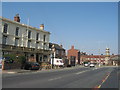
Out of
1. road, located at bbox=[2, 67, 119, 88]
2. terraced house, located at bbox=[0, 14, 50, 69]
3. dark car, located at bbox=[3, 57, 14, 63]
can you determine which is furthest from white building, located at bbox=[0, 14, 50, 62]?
road, located at bbox=[2, 67, 119, 88]

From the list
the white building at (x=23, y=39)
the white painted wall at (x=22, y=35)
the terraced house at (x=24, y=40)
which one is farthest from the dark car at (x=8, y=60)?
the white painted wall at (x=22, y=35)

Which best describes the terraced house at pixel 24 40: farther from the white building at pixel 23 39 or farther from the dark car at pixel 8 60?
the dark car at pixel 8 60

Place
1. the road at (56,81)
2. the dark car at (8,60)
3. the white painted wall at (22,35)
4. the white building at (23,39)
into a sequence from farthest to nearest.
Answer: the white painted wall at (22,35), the white building at (23,39), the dark car at (8,60), the road at (56,81)

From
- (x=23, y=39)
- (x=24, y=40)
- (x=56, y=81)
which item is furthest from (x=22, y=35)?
(x=56, y=81)

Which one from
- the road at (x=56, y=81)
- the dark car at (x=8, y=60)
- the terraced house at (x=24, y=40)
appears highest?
the terraced house at (x=24, y=40)

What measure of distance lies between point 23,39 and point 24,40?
0.51 meters

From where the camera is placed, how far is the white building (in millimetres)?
43994

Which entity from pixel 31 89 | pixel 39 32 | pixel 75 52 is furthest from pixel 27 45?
pixel 75 52

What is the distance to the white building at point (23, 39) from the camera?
144 feet

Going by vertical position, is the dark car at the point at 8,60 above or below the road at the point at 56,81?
above

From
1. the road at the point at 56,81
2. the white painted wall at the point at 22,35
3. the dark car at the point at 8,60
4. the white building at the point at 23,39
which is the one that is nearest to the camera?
the road at the point at 56,81

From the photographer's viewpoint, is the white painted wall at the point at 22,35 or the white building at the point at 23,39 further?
the white painted wall at the point at 22,35

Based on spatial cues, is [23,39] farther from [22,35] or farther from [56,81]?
[56,81]

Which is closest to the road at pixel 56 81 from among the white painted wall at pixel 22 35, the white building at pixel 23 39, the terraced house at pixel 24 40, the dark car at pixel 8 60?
the dark car at pixel 8 60
